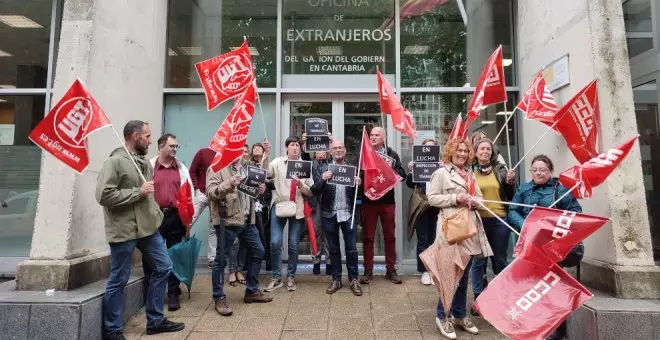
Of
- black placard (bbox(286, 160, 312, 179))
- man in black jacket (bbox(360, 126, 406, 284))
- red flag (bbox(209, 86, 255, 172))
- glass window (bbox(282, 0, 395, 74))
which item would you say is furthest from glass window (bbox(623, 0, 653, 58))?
red flag (bbox(209, 86, 255, 172))

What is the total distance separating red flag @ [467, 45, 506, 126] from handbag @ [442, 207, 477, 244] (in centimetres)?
204

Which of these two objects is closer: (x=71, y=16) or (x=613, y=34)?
(x=613, y=34)

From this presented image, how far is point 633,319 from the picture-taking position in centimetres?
366

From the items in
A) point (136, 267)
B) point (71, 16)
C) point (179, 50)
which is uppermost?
point (179, 50)

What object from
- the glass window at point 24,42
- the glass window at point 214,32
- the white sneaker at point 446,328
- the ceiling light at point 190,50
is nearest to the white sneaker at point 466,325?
the white sneaker at point 446,328

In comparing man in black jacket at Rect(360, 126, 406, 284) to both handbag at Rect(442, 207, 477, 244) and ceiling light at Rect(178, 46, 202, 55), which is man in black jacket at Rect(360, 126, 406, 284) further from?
ceiling light at Rect(178, 46, 202, 55)

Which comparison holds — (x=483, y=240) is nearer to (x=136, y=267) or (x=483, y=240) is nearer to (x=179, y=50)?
(x=136, y=267)

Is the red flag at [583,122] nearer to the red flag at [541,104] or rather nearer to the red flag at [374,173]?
the red flag at [541,104]

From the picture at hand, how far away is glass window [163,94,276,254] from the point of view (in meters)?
7.14

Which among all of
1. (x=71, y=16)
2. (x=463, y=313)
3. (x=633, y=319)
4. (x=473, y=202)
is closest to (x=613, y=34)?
(x=473, y=202)

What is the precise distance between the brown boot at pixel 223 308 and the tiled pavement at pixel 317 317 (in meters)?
0.06

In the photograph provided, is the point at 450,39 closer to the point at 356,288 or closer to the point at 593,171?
the point at 593,171

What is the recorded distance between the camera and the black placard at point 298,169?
5193 mm

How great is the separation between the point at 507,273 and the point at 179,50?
6.52 meters
